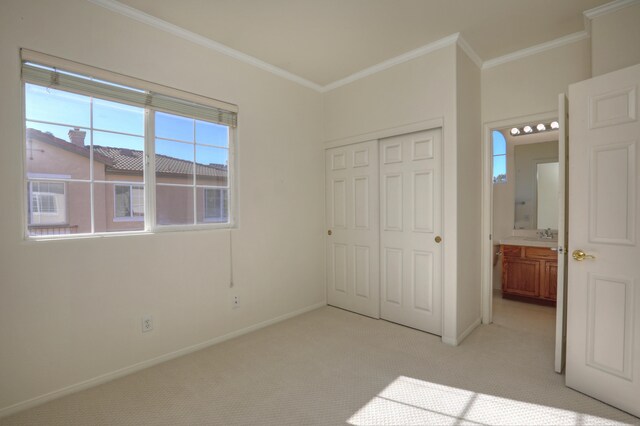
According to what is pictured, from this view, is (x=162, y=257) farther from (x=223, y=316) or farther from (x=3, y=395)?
(x=3, y=395)

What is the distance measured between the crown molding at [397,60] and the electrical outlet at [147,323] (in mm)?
3026

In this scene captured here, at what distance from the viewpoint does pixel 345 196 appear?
12.2 ft

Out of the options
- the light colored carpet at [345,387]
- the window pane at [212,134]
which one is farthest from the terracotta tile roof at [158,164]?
the light colored carpet at [345,387]

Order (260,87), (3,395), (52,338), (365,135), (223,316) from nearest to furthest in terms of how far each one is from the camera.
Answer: (3,395) < (52,338) < (223,316) < (260,87) < (365,135)

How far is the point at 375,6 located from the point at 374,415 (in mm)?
2771

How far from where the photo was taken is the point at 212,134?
114 inches

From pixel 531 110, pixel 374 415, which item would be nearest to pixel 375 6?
pixel 531 110

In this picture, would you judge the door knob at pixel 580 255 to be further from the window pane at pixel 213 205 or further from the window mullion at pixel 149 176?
the window mullion at pixel 149 176

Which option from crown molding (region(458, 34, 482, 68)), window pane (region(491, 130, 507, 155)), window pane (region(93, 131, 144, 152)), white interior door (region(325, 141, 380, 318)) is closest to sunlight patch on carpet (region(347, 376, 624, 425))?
white interior door (region(325, 141, 380, 318))

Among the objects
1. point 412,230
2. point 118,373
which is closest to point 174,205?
point 118,373

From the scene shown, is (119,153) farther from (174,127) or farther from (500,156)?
(500,156)

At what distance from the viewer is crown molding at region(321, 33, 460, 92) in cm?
277

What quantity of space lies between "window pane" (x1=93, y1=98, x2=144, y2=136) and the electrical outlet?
4.70 feet

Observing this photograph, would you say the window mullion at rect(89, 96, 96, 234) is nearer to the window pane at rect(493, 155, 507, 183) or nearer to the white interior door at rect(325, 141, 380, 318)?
the white interior door at rect(325, 141, 380, 318)
